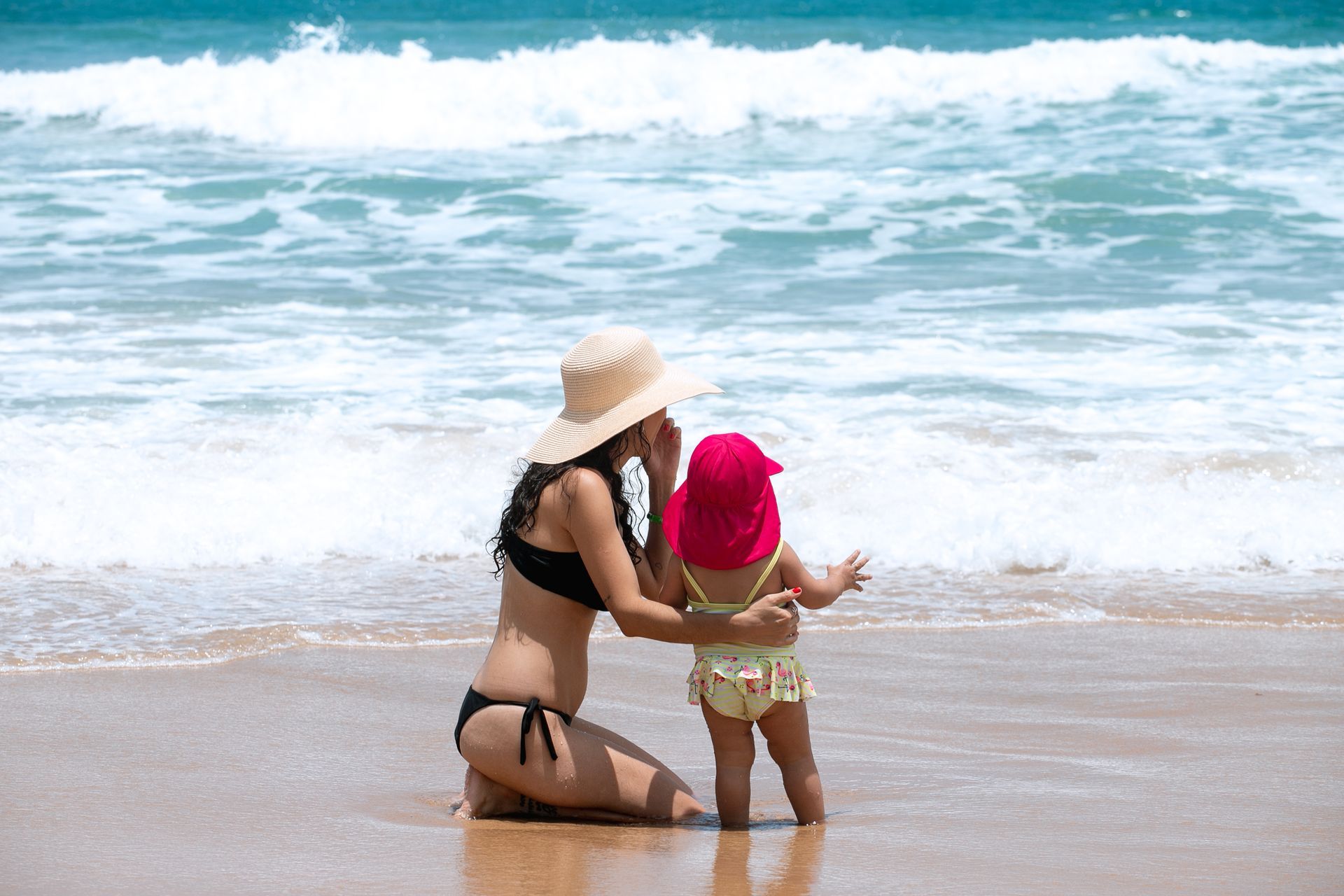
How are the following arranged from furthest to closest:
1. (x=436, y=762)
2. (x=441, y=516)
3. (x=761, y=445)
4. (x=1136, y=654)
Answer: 1. (x=761, y=445)
2. (x=441, y=516)
3. (x=1136, y=654)
4. (x=436, y=762)

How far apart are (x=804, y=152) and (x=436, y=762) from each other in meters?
14.6

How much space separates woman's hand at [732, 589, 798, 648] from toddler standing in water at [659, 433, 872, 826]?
8 centimetres

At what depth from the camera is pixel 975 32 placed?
88.2 ft

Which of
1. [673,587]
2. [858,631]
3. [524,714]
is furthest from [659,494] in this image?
[858,631]

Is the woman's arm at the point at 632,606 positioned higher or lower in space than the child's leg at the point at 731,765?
higher

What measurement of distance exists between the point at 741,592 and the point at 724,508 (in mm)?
205

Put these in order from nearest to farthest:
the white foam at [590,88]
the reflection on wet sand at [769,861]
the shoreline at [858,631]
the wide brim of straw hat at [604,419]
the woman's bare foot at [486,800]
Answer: the reflection on wet sand at [769,861], the wide brim of straw hat at [604,419], the woman's bare foot at [486,800], the shoreline at [858,631], the white foam at [590,88]

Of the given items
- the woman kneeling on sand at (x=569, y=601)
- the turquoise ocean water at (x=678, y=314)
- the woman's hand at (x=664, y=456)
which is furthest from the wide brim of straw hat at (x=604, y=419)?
the turquoise ocean water at (x=678, y=314)

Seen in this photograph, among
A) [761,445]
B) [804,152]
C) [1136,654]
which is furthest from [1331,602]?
[804,152]

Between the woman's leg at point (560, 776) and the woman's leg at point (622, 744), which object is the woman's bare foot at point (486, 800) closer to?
the woman's leg at point (560, 776)

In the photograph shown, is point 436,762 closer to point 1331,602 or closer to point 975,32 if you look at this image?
point 1331,602

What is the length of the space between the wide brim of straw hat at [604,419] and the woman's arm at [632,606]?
0.07 m

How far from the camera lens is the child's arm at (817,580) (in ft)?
10.1

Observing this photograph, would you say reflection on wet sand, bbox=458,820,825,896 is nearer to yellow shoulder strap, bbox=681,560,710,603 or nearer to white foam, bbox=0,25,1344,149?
yellow shoulder strap, bbox=681,560,710,603
